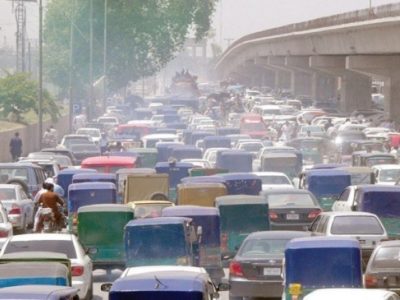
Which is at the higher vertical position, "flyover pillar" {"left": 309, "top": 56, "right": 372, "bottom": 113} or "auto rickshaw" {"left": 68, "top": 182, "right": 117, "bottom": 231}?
"flyover pillar" {"left": 309, "top": 56, "right": 372, "bottom": 113}

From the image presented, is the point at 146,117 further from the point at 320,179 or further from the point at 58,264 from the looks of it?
the point at 58,264

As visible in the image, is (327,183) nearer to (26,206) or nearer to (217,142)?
(26,206)

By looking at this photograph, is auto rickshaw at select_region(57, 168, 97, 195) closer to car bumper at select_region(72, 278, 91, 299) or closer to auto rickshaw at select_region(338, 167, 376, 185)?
auto rickshaw at select_region(338, 167, 376, 185)

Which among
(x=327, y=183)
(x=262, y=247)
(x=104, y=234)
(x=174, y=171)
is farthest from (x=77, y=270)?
(x=174, y=171)

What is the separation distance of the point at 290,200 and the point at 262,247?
9.42 metres

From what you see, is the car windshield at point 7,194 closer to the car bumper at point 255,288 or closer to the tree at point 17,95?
the car bumper at point 255,288

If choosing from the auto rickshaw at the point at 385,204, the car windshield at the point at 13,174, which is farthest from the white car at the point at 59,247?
the car windshield at the point at 13,174

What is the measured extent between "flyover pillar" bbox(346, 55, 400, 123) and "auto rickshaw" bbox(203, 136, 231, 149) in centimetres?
3436

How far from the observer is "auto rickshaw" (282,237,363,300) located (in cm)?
2080

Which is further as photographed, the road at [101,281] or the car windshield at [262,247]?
the road at [101,281]

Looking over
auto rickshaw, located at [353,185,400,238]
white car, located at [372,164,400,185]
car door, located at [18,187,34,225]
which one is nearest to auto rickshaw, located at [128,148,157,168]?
white car, located at [372,164,400,185]

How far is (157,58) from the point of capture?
5207 inches

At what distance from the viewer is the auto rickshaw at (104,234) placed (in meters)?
27.5

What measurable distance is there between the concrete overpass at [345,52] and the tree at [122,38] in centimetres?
904
